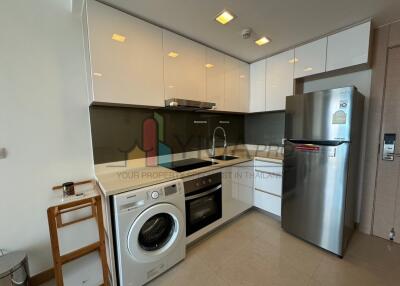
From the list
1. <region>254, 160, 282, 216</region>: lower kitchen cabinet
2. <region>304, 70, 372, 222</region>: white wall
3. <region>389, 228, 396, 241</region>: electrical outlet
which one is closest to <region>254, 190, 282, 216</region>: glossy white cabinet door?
<region>254, 160, 282, 216</region>: lower kitchen cabinet

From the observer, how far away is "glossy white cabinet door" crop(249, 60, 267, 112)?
8.68 ft

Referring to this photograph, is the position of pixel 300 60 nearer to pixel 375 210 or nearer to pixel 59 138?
pixel 375 210

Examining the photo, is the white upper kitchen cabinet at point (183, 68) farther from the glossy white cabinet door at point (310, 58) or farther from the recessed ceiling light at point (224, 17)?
the glossy white cabinet door at point (310, 58)

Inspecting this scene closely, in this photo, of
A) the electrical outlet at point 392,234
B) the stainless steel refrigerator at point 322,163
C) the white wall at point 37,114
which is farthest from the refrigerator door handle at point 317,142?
the white wall at point 37,114

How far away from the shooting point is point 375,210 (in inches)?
79.6

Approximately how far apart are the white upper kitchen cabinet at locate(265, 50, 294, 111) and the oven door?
58.3 inches

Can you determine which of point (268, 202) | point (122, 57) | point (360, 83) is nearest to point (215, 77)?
Result: point (122, 57)

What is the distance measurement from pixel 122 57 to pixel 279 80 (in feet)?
6.72

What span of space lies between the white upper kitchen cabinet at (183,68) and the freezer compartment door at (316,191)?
1.27m

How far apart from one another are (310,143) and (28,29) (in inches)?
107

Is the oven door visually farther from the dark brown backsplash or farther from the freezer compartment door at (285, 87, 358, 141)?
the freezer compartment door at (285, 87, 358, 141)

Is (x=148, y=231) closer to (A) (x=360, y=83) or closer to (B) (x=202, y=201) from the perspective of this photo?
(B) (x=202, y=201)

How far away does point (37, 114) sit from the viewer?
56.2 inches

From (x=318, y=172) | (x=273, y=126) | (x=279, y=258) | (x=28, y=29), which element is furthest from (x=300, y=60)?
(x=28, y=29)
